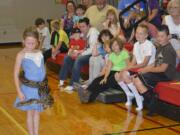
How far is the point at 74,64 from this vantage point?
7.14 metres

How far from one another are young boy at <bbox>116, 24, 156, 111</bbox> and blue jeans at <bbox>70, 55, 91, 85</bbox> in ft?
4.21

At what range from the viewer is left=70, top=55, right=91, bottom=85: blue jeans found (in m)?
7.05

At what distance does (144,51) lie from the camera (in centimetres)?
573

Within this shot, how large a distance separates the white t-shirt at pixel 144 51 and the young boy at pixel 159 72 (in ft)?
0.61

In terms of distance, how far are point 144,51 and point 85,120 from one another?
1.29 metres

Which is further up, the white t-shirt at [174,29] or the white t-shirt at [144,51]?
the white t-shirt at [174,29]

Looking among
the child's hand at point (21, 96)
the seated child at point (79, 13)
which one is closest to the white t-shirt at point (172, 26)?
the seated child at point (79, 13)

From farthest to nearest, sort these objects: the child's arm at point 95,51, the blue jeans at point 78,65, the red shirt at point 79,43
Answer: the red shirt at point 79,43, the blue jeans at point 78,65, the child's arm at point 95,51

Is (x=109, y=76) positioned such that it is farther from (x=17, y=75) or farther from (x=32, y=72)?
(x=17, y=75)

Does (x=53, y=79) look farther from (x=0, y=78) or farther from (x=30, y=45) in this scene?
(x=30, y=45)

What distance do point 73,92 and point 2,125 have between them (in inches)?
80.9

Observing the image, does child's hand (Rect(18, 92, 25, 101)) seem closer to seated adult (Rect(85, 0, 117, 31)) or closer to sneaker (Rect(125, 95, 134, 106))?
sneaker (Rect(125, 95, 134, 106))

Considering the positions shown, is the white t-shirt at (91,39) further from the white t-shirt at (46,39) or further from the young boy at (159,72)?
the white t-shirt at (46,39)

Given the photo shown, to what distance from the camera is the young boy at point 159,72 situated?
A: 5309 mm
